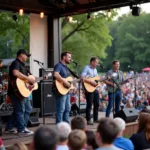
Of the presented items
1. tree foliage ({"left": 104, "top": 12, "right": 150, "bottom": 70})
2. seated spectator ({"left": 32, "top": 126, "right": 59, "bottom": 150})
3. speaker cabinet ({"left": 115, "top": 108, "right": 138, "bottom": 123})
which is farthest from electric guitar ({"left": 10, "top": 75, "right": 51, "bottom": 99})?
tree foliage ({"left": 104, "top": 12, "right": 150, "bottom": 70})

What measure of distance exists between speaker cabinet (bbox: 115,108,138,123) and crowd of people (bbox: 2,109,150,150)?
10.5 ft

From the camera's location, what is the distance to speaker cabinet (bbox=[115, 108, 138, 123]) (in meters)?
7.68

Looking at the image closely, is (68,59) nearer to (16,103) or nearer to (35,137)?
(16,103)

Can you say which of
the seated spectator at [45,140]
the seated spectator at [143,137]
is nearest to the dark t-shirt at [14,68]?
the seated spectator at [143,137]

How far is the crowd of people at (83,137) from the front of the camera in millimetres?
2346

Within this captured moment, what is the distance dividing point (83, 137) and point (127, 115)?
4.95 m

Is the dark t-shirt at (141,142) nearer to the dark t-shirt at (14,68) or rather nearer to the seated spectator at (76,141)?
the seated spectator at (76,141)

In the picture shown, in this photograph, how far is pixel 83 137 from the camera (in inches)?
116

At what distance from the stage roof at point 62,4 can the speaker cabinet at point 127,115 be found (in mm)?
2813

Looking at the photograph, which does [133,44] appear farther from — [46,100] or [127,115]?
[127,115]

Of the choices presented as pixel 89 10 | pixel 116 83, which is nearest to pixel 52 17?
pixel 89 10

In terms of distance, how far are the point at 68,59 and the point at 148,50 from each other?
48803 mm

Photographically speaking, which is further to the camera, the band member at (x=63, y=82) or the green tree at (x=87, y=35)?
the green tree at (x=87, y=35)

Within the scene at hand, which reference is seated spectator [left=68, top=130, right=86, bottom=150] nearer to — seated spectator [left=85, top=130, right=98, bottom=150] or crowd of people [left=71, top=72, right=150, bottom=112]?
seated spectator [left=85, top=130, right=98, bottom=150]
